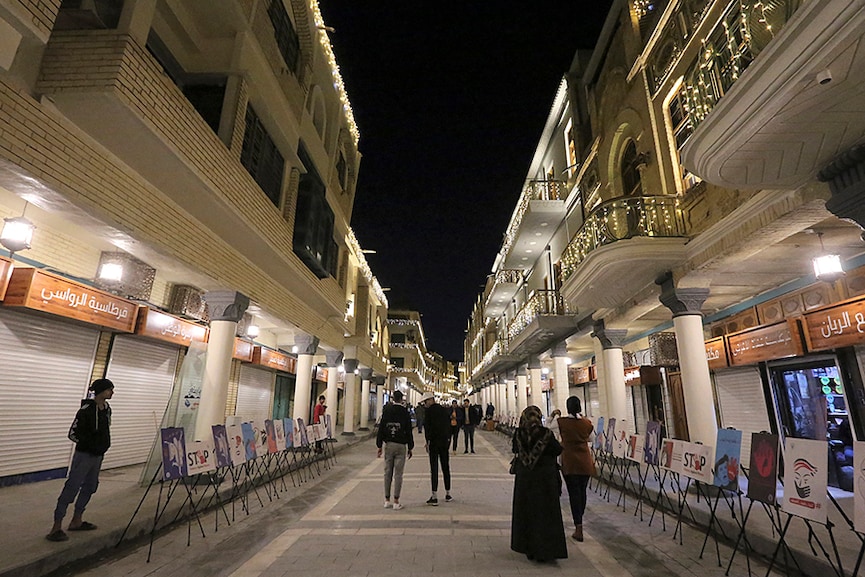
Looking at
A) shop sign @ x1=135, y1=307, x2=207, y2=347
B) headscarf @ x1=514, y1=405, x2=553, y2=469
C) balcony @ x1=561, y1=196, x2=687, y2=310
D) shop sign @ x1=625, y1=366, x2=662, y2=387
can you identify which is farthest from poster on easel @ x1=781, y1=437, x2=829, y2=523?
shop sign @ x1=135, y1=307, x2=207, y2=347

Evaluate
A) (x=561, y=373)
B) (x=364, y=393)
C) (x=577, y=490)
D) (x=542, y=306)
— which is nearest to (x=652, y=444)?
(x=577, y=490)

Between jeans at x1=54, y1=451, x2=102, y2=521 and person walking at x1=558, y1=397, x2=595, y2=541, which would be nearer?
jeans at x1=54, y1=451, x2=102, y2=521

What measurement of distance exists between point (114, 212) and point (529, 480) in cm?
623

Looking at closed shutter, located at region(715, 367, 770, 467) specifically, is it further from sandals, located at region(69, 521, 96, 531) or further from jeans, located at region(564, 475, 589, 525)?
sandals, located at region(69, 521, 96, 531)

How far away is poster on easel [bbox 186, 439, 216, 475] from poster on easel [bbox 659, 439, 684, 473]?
263 inches

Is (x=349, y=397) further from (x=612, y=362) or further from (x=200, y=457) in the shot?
(x=200, y=457)

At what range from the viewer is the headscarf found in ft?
15.9

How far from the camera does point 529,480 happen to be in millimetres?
4832

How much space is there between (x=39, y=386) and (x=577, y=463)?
8.93m

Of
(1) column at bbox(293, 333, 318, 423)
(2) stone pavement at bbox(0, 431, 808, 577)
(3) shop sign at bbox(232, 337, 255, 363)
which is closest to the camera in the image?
(2) stone pavement at bbox(0, 431, 808, 577)

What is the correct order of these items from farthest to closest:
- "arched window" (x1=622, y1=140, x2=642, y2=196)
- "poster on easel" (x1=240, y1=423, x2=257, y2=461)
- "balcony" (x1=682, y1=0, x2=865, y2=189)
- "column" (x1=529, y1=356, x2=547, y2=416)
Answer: "column" (x1=529, y1=356, x2=547, y2=416)
"arched window" (x1=622, y1=140, x2=642, y2=196)
"poster on easel" (x1=240, y1=423, x2=257, y2=461)
"balcony" (x1=682, y1=0, x2=865, y2=189)

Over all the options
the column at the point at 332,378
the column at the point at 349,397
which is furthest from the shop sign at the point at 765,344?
the column at the point at 349,397

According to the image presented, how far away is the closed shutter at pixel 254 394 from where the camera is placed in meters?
14.7

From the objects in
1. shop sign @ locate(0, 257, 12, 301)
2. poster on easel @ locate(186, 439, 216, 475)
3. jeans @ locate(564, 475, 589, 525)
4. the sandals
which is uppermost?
shop sign @ locate(0, 257, 12, 301)
